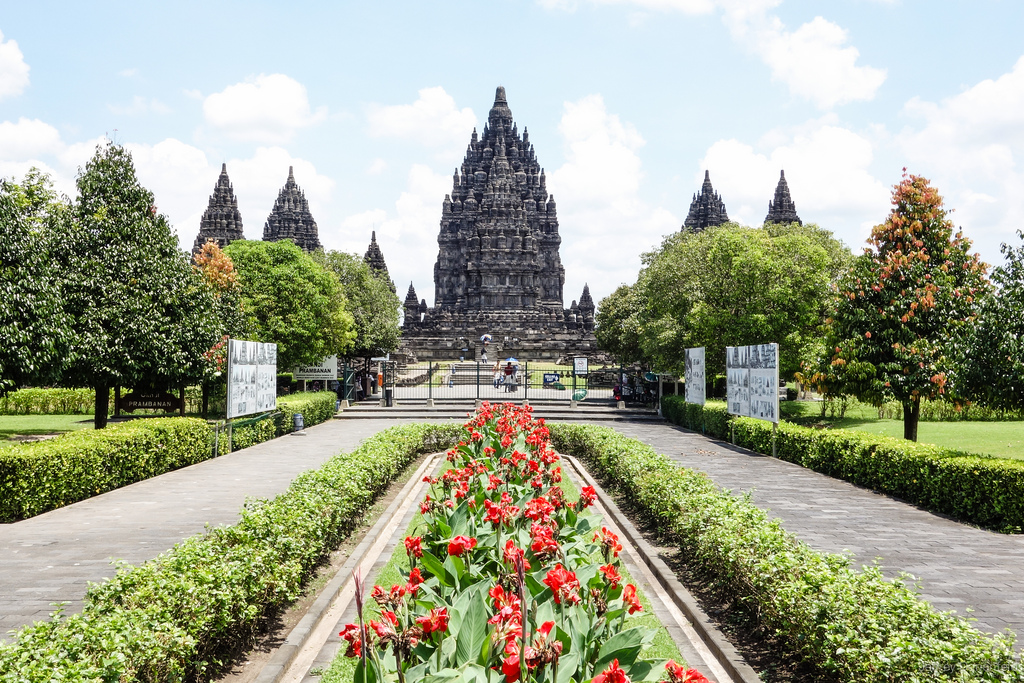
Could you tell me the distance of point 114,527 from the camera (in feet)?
35.6

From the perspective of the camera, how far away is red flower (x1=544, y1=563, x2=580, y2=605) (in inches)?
156

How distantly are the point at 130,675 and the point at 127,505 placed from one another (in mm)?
9091

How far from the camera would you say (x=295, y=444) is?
2225cm

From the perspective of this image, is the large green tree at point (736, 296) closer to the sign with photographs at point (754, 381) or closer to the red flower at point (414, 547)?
the sign with photographs at point (754, 381)

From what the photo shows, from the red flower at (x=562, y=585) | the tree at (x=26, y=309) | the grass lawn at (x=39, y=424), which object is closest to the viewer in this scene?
the red flower at (x=562, y=585)

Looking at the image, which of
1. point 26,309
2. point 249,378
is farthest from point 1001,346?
point 26,309

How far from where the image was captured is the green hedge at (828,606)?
4.58 m

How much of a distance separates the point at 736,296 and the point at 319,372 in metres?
17.9

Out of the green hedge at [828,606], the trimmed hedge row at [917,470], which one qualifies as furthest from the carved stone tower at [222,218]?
the green hedge at [828,606]

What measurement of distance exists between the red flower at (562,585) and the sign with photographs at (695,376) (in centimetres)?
2160

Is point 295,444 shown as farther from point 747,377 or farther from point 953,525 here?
point 953,525

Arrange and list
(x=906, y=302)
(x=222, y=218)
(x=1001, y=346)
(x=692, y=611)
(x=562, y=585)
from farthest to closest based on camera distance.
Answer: (x=222, y=218), (x=906, y=302), (x=1001, y=346), (x=692, y=611), (x=562, y=585)

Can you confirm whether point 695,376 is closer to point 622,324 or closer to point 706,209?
point 622,324

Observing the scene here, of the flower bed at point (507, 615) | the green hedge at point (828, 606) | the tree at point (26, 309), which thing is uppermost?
the tree at point (26, 309)
